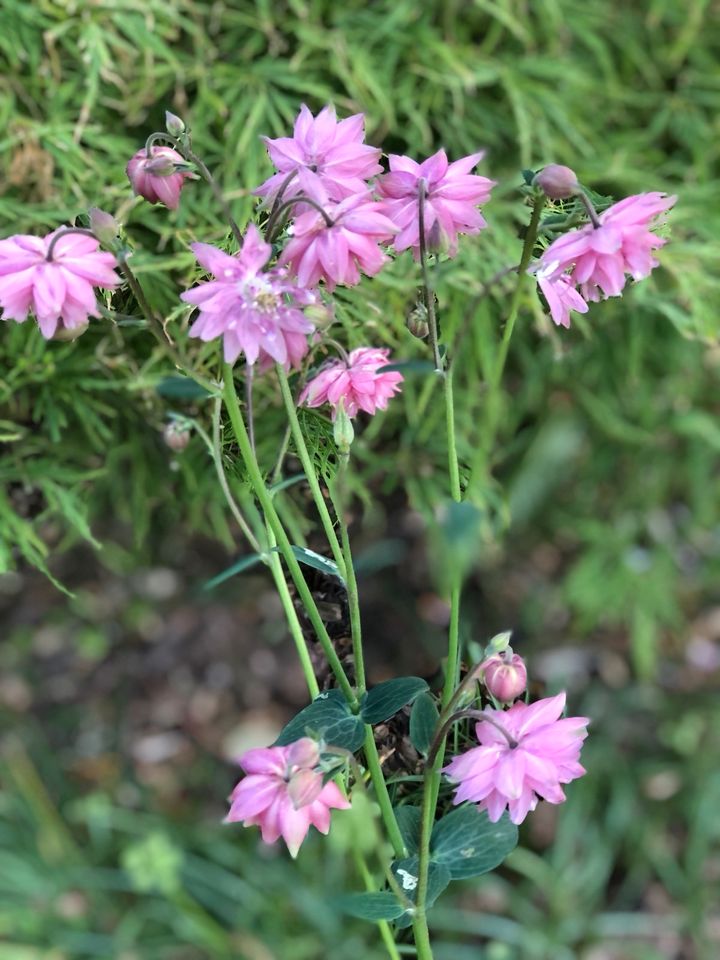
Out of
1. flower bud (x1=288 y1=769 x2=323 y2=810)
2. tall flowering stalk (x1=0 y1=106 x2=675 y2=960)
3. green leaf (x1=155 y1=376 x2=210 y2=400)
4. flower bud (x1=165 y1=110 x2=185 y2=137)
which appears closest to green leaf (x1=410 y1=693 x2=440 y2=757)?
tall flowering stalk (x1=0 y1=106 x2=675 y2=960)

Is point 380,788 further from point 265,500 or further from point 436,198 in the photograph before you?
point 436,198

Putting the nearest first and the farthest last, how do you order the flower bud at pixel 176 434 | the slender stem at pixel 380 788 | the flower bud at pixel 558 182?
the flower bud at pixel 558 182
the slender stem at pixel 380 788
the flower bud at pixel 176 434

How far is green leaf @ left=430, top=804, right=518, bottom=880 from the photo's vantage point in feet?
2.03

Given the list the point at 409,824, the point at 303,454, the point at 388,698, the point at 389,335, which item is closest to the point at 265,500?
the point at 303,454

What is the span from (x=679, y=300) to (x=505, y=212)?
0.21 meters

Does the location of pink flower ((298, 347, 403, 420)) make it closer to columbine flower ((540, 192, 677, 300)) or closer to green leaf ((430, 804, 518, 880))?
columbine flower ((540, 192, 677, 300))

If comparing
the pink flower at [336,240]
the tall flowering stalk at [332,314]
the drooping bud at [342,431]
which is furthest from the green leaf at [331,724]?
the pink flower at [336,240]

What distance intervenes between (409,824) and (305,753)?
18 cm

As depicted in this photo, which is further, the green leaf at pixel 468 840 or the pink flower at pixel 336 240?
the green leaf at pixel 468 840

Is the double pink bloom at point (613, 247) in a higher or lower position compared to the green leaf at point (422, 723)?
higher

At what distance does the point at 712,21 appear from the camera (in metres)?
1.11

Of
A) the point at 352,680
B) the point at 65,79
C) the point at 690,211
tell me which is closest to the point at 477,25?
the point at 690,211

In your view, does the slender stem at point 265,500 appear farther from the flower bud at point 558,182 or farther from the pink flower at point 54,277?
the flower bud at point 558,182

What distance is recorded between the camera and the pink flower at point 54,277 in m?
0.51
